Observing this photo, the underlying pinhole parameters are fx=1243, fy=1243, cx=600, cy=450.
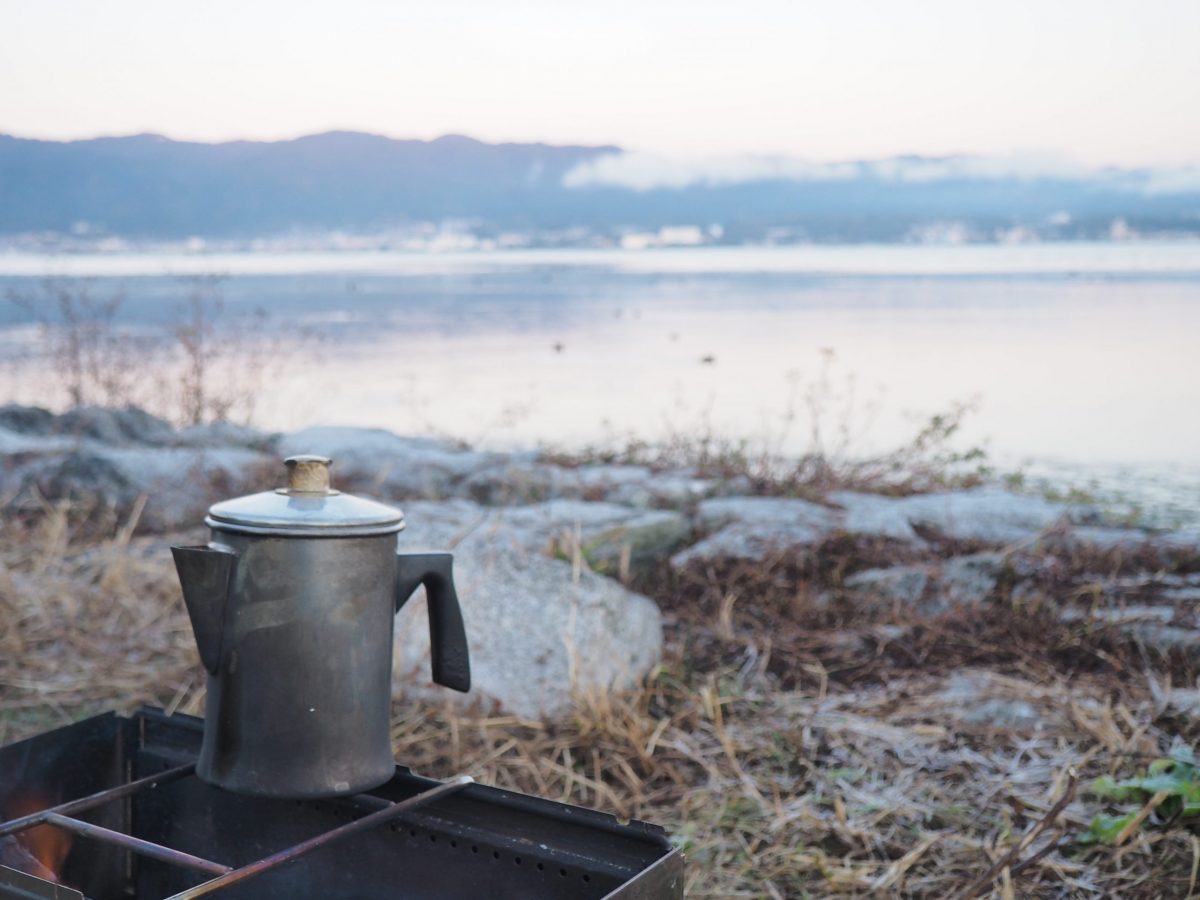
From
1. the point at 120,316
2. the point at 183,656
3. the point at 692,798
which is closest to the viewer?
the point at 692,798

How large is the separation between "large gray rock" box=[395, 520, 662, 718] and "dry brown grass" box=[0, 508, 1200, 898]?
0.09m

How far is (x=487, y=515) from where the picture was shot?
529 centimetres

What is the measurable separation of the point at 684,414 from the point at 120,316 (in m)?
15.2

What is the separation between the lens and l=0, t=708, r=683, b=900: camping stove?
1844 mm

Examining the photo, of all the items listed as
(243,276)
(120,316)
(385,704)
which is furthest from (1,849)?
(243,276)

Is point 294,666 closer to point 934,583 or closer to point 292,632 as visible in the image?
point 292,632

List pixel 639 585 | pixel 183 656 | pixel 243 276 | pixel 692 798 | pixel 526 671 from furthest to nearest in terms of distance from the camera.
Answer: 1. pixel 243 276
2. pixel 639 585
3. pixel 183 656
4. pixel 526 671
5. pixel 692 798

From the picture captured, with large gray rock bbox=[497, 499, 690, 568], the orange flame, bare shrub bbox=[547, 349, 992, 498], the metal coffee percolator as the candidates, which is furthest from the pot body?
bare shrub bbox=[547, 349, 992, 498]

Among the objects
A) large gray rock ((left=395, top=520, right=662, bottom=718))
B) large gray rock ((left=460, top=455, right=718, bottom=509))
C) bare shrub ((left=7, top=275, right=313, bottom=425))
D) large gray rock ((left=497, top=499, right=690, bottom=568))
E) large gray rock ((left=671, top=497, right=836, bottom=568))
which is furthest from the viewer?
bare shrub ((left=7, top=275, right=313, bottom=425))

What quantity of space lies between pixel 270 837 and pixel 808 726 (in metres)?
1.96

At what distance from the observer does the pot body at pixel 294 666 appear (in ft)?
6.01

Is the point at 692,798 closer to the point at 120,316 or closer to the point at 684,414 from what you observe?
the point at 684,414

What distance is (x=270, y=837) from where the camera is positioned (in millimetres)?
2229

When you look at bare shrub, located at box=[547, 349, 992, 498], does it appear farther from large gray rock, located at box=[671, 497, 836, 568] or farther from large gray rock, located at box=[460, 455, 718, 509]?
large gray rock, located at box=[671, 497, 836, 568]
